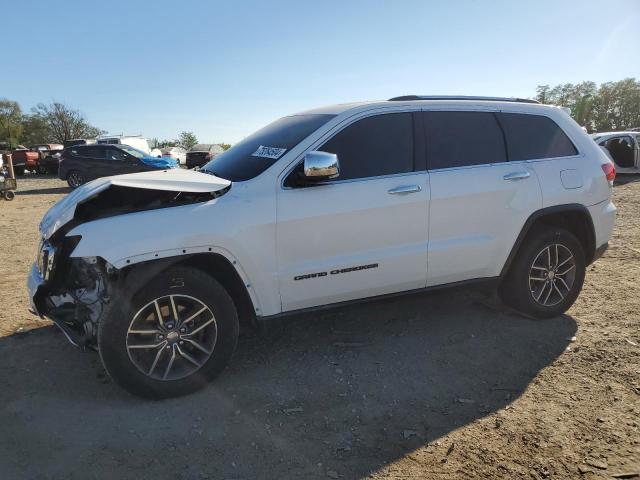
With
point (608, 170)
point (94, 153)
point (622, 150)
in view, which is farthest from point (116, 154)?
point (622, 150)

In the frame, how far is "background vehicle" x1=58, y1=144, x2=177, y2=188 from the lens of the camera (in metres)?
17.2

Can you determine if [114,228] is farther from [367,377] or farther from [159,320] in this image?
[367,377]

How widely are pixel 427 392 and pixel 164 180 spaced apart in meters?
2.30

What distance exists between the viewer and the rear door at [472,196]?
374cm

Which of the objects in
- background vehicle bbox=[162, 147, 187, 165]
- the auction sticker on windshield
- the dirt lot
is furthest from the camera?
background vehicle bbox=[162, 147, 187, 165]

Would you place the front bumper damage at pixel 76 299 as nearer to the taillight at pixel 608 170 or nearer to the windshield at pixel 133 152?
the taillight at pixel 608 170

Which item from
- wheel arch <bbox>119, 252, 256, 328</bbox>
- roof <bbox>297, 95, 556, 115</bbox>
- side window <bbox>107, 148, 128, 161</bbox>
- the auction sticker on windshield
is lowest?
wheel arch <bbox>119, 252, 256, 328</bbox>

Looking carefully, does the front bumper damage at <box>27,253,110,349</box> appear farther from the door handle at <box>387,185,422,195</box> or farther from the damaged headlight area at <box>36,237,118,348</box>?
the door handle at <box>387,185,422,195</box>

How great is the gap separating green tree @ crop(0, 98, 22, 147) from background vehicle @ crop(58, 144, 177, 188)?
62.7 m

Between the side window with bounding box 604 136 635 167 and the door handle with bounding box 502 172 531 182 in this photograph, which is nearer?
the door handle with bounding box 502 172 531 182

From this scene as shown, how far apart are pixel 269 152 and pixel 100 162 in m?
15.8

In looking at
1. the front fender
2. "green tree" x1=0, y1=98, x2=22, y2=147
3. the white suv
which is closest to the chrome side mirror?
the white suv

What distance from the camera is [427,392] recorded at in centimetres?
324

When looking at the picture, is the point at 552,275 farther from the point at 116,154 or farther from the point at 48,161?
the point at 48,161
